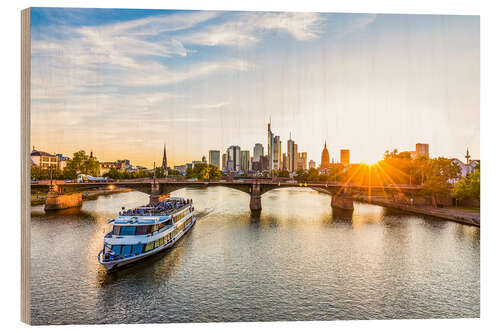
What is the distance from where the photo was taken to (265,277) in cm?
1784

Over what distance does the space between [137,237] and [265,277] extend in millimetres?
9401

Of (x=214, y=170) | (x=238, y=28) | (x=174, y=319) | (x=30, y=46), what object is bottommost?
(x=174, y=319)

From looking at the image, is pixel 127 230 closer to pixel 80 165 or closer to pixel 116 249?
pixel 116 249

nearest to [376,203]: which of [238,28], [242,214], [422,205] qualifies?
[422,205]

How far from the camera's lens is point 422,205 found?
42625mm

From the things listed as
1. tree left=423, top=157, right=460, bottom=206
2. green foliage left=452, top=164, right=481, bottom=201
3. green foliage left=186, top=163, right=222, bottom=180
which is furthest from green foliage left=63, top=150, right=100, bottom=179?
green foliage left=452, top=164, right=481, bottom=201

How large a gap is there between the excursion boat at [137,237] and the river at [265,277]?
79 cm

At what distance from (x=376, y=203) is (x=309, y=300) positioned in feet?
140

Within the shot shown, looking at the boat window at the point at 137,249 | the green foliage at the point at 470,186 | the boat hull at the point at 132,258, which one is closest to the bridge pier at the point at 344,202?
the green foliage at the point at 470,186

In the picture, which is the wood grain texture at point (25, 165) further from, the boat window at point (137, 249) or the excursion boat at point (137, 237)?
the boat window at point (137, 249)

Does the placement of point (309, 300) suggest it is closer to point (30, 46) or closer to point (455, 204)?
point (30, 46)

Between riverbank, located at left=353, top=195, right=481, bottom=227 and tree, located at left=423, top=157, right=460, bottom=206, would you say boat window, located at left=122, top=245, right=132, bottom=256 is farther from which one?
tree, located at left=423, top=157, right=460, bottom=206

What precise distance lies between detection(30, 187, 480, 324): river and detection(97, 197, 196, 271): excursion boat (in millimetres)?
787

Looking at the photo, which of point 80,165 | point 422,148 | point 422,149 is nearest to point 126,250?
point 422,148
